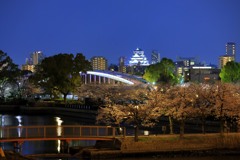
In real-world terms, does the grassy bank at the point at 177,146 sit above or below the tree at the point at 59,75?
below

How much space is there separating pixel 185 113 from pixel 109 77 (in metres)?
96.0

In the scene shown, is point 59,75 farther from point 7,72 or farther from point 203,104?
point 203,104

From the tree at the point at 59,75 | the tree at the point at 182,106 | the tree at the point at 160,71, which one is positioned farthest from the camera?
the tree at the point at 160,71

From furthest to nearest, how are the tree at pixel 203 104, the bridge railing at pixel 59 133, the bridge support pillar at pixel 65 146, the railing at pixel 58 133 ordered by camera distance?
1. the tree at pixel 203 104
2. the bridge support pillar at pixel 65 146
3. the bridge railing at pixel 59 133
4. the railing at pixel 58 133

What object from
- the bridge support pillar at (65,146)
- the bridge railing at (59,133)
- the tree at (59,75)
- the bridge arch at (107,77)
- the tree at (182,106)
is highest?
the bridge arch at (107,77)

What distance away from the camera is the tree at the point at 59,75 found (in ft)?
268

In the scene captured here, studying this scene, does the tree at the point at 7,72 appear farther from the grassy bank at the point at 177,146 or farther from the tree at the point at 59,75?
the grassy bank at the point at 177,146

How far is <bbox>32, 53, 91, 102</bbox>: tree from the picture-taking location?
268 ft

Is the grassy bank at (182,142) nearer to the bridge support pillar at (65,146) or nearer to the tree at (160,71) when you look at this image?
the bridge support pillar at (65,146)

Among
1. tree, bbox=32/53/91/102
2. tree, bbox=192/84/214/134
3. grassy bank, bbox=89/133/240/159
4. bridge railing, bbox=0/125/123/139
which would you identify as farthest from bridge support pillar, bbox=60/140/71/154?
tree, bbox=32/53/91/102

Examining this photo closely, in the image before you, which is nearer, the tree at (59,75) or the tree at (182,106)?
the tree at (182,106)

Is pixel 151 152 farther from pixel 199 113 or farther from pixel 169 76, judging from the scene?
pixel 169 76

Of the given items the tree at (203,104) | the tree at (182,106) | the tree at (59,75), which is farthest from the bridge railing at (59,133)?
the tree at (59,75)

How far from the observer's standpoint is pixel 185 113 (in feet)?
130
